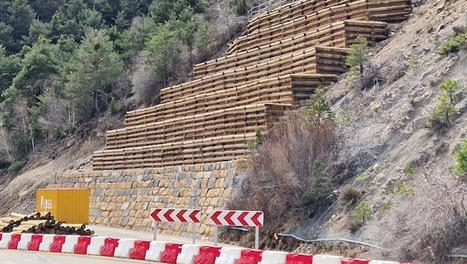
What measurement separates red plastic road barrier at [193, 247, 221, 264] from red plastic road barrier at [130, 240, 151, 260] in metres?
2.03

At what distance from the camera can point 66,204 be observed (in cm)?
3266

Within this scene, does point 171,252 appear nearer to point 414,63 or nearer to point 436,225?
point 436,225

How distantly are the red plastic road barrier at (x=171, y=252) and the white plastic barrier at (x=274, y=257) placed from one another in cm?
310

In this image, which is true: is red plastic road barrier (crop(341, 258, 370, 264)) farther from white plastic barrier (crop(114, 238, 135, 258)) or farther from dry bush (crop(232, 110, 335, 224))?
dry bush (crop(232, 110, 335, 224))

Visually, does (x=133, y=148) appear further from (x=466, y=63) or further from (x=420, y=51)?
(x=466, y=63)

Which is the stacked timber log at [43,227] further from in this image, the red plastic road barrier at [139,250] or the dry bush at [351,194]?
the dry bush at [351,194]

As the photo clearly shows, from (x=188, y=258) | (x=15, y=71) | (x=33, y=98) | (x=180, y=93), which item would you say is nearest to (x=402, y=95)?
(x=188, y=258)

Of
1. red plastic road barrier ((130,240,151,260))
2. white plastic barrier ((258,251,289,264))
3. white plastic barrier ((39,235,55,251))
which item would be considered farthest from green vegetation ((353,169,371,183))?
white plastic barrier ((39,235,55,251))

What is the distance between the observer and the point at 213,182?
2873 centimetres

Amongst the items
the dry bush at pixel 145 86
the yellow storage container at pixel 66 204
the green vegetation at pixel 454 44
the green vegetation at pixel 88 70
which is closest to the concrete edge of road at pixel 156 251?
the yellow storage container at pixel 66 204

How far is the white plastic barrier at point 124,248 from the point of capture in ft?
62.2

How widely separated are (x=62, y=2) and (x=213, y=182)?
72480 mm

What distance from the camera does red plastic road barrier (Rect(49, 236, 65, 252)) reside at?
21.1m

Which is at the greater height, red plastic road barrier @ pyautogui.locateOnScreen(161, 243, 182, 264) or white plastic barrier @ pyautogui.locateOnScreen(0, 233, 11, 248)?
white plastic barrier @ pyautogui.locateOnScreen(0, 233, 11, 248)
